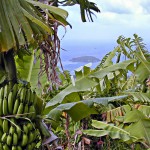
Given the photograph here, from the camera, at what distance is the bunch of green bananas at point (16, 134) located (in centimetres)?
192

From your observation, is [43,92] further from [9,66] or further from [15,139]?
[15,139]

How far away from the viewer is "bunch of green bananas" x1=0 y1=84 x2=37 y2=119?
75.6 inches

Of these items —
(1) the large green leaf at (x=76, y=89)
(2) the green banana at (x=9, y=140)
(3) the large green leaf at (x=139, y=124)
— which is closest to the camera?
(2) the green banana at (x=9, y=140)

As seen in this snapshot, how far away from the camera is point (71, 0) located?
240 centimetres

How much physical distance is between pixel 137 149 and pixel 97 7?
127cm

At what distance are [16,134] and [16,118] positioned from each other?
0.28 ft

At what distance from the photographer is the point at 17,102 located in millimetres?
1922

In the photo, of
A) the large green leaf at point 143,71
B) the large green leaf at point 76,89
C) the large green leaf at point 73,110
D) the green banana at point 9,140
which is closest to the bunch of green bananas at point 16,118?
the green banana at point 9,140

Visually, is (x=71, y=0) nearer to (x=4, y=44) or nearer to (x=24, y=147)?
(x=4, y=44)

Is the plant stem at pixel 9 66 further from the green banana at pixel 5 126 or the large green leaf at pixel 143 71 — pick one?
the large green leaf at pixel 143 71

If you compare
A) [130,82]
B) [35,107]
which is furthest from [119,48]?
[35,107]

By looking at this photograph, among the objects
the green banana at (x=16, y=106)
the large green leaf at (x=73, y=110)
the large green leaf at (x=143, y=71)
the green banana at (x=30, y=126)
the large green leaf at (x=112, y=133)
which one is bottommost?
the large green leaf at (x=112, y=133)

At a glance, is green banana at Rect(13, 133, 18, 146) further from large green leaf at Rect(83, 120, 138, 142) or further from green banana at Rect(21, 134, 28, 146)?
large green leaf at Rect(83, 120, 138, 142)

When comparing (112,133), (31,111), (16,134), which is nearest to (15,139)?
(16,134)
